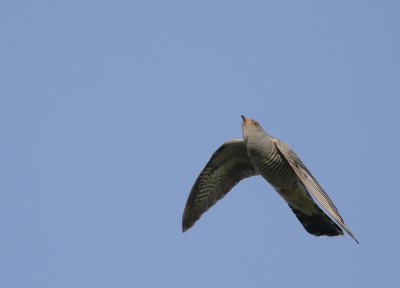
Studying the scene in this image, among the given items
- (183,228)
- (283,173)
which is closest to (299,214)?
(283,173)

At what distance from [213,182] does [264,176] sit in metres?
1.46

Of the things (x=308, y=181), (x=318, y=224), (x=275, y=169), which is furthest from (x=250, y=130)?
(x=318, y=224)

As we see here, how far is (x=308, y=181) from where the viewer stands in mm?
11305

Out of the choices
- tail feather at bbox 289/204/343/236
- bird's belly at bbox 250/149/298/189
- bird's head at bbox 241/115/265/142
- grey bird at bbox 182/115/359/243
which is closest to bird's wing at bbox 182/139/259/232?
grey bird at bbox 182/115/359/243

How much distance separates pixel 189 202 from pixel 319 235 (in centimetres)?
246

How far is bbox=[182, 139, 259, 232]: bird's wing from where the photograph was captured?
1316 centimetres

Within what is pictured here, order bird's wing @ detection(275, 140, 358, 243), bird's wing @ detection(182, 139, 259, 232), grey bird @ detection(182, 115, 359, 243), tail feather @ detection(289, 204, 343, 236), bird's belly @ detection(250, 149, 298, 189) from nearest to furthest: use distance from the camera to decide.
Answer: bird's wing @ detection(275, 140, 358, 243), grey bird @ detection(182, 115, 359, 243), bird's belly @ detection(250, 149, 298, 189), tail feather @ detection(289, 204, 343, 236), bird's wing @ detection(182, 139, 259, 232)

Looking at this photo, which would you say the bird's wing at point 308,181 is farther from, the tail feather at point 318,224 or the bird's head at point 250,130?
the tail feather at point 318,224

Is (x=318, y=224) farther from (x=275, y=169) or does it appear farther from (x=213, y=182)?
(x=213, y=182)

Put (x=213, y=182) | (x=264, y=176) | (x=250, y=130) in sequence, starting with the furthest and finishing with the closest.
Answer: (x=213, y=182)
(x=264, y=176)
(x=250, y=130)

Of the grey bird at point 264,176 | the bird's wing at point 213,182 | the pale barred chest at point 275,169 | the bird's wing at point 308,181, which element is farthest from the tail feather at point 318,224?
the bird's wing at point 308,181

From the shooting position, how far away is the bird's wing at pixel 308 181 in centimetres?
1075

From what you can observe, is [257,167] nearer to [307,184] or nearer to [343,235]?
[307,184]

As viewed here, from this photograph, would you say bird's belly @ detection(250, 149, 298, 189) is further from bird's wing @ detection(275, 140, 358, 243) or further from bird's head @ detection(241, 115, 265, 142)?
bird's head @ detection(241, 115, 265, 142)
